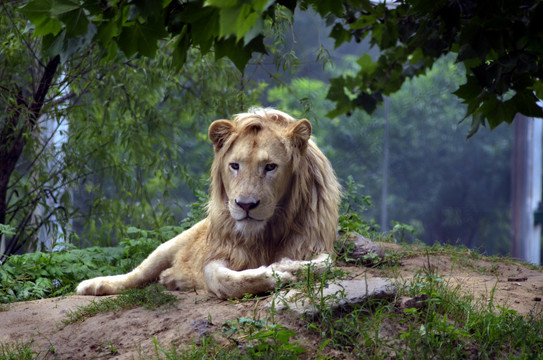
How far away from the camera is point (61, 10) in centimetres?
220

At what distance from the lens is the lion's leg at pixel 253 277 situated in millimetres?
3971

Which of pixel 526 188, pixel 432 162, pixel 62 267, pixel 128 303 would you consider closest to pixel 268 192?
pixel 128 303

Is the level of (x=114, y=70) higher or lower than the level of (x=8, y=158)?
higher

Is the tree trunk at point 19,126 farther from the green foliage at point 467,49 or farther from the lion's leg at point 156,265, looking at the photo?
the green foliage at point 467,49

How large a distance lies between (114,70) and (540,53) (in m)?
5.33

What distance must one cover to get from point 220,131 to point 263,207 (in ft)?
2.21

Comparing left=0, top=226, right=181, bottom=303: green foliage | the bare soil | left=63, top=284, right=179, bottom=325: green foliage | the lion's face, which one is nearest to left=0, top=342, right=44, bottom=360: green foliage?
the bare soil

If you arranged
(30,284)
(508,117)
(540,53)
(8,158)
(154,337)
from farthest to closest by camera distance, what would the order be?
(8,158) < (30,284) < (154,337) < (508,117) < (540,53)

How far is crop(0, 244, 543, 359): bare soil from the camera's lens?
11.6 feet

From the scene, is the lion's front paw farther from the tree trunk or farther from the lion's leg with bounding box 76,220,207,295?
the tree trunk

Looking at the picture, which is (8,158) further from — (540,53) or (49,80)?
(540,53)

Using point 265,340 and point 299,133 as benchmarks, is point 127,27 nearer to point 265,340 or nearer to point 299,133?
point 265,340

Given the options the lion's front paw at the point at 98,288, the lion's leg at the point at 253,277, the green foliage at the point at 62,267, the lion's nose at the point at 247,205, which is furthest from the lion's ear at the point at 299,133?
the green foliage at the point at 62,267

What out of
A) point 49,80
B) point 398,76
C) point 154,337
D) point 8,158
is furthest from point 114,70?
point 398,76
